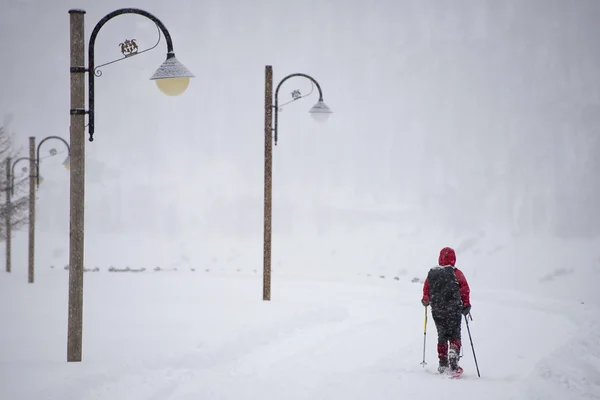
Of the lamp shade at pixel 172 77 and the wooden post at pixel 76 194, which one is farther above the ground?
the lamp shade at pixel 172 77

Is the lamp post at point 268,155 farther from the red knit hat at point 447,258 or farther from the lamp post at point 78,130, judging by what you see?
the lamp post at point 78,130

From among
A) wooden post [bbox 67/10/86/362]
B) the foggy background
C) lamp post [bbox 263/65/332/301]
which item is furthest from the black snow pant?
the foggy background

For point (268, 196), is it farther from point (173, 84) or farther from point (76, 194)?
point (76, 194)

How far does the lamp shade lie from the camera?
9055mm

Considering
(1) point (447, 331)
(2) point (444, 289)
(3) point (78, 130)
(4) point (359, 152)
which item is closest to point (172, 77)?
(3) point (78, 130)

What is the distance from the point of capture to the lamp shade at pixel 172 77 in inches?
356

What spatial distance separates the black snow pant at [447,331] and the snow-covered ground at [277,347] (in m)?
0.37

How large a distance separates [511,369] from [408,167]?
108450 mm

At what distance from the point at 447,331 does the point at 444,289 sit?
653 mm

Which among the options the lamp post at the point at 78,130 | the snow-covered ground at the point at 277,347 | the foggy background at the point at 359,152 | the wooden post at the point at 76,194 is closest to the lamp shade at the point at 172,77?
→ the lamp post at the point at 78,130

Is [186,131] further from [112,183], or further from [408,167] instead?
[408,167]

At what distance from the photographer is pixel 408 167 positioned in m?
117

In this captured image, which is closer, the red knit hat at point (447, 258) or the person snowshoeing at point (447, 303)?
the person snowshoeing at point (447, 303)

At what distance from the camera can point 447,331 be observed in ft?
32.8
